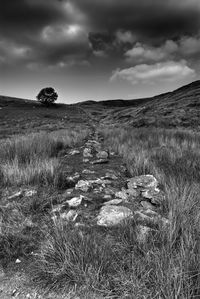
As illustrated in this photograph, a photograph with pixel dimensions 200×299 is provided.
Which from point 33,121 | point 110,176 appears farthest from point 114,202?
point 33,121

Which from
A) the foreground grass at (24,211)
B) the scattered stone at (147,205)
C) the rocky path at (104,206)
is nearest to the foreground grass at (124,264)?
the rocky path at (104,206)

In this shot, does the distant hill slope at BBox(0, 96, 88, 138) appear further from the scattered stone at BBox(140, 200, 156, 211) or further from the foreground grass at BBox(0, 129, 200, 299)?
the foreground grass at BBox(0, 129, 200, 299)

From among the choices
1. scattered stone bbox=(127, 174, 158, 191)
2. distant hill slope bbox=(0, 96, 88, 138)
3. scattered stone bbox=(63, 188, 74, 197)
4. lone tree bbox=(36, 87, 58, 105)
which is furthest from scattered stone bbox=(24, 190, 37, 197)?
lone tree bbox=(36, 87, 58, 105)

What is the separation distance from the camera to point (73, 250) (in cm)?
145

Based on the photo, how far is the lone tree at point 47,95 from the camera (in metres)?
70.8

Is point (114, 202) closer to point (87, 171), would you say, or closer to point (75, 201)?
point (75, 201)

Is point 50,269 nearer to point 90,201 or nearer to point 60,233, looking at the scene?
point 60,233

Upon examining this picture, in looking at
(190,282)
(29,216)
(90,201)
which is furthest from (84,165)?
(190,282)

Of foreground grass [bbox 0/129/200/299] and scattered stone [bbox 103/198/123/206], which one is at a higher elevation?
foreground grass [bbox 0/129/200/299]

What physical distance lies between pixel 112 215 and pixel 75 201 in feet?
2.13

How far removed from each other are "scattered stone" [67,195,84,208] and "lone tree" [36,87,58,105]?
73838 millimetres

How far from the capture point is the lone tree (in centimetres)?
7075

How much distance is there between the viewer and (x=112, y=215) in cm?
216

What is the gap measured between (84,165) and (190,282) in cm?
375
